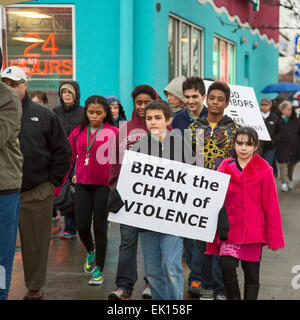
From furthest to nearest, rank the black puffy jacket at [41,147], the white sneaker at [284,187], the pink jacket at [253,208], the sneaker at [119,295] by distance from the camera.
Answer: the white sneaker at [284,187]
the black puffy jacket at [41,147]
the sneaker at [119,295]
the pink jacket at [253,208]

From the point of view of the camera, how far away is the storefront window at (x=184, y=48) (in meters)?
13.9

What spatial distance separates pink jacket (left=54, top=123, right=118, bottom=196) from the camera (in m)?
6.41

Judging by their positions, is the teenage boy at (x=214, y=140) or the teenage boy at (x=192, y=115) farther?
the teenage boy at (x=192, y=115)

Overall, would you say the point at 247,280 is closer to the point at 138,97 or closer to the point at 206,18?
the point at 138,97

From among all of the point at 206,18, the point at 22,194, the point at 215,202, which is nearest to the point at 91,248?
the point at 22,194

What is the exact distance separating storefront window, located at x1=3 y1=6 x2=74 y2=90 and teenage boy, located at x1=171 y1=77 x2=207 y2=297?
6.20m

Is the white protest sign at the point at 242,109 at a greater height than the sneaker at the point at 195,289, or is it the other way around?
the white protest sign at the point at 242,109

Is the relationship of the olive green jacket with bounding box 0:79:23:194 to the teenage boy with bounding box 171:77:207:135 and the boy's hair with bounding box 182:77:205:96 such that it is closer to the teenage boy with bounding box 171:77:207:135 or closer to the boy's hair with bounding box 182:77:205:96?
the teenage boy with bounding box 171:77:207:135

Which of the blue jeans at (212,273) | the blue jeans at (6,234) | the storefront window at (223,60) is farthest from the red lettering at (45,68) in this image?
the blue jeans at (6,234)

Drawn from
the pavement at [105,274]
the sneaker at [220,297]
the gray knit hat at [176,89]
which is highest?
the gray knit hat at [176,89]

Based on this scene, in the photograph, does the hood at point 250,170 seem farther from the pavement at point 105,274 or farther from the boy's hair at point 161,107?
the pavement at point 105,274

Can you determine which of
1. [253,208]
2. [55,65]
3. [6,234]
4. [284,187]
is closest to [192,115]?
[253,208]

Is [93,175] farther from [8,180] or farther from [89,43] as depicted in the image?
[89,43]
